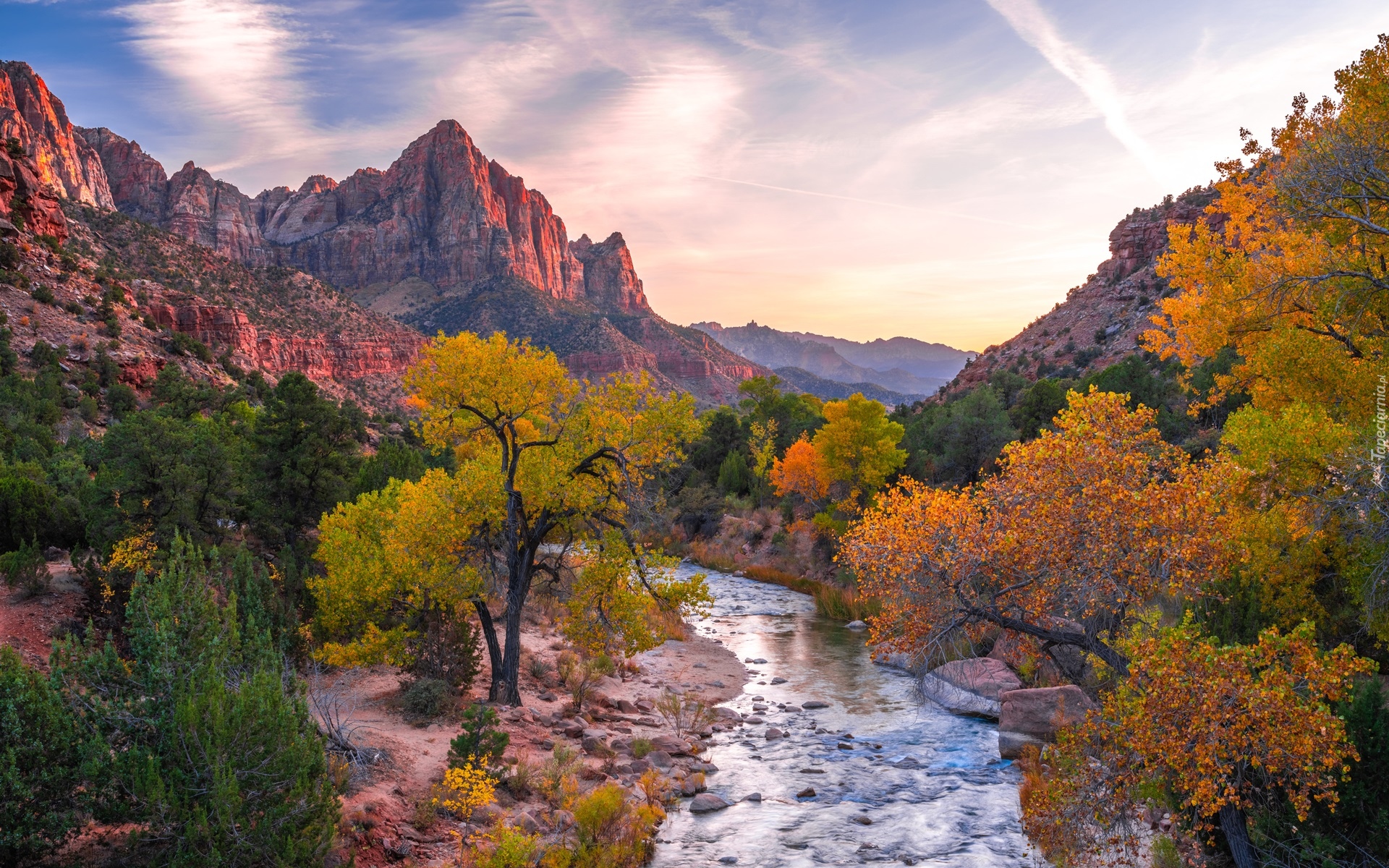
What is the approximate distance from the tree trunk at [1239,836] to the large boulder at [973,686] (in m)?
10.1

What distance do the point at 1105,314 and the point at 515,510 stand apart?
7083 cm

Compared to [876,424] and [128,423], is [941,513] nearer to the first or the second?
[128,423]

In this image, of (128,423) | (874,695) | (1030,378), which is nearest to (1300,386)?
(874,695)

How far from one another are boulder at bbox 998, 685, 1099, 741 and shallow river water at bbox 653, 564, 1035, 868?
90 cm

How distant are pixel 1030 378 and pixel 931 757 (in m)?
56.4

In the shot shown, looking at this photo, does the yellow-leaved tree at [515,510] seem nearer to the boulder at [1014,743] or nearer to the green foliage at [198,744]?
the green foliage at [198,744]

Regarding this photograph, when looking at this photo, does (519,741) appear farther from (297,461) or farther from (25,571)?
(297,461)

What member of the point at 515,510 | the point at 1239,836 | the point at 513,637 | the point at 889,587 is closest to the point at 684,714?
the point at 513,637

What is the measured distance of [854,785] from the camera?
14539 mm

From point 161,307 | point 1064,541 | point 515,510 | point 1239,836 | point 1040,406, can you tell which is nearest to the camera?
point 1239,836

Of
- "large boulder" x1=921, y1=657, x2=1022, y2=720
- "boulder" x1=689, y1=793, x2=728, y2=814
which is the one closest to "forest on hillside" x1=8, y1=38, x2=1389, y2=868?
"boulder" x1=689, y1=793, x2=728, y2=814

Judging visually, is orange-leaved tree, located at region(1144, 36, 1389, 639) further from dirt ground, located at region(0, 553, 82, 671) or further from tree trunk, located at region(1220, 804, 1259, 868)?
dirt ground, located at region(0, 553, 82, 671)

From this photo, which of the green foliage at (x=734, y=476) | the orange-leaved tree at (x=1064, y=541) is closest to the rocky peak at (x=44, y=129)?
the green foliage at (x=734, y=476)

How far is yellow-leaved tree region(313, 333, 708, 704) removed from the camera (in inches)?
568
